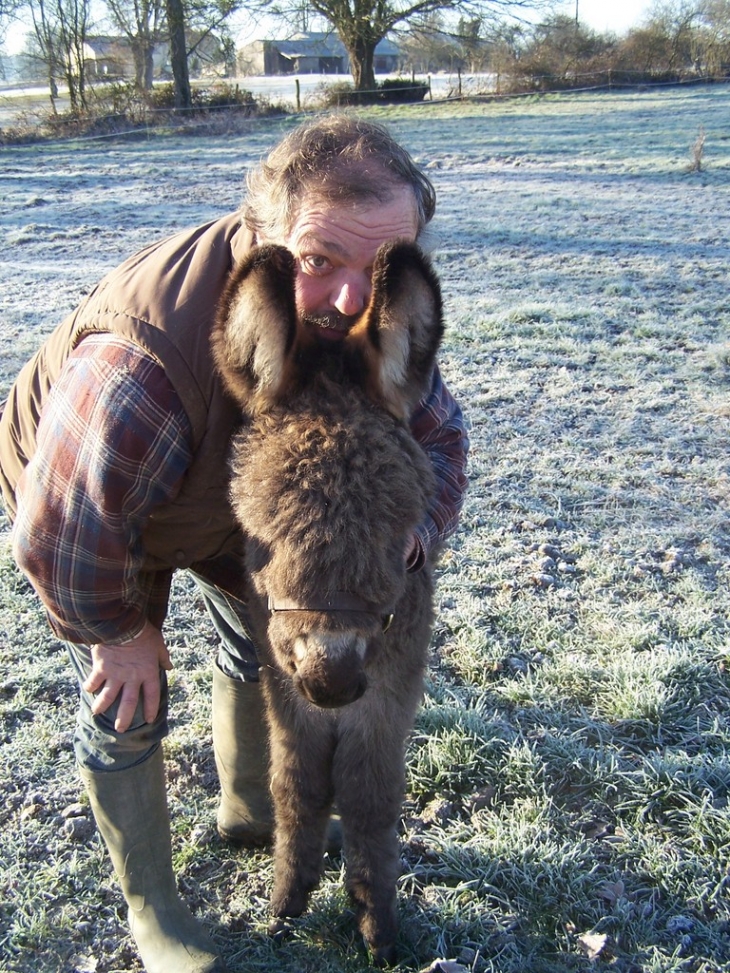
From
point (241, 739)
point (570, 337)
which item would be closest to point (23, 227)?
point (570, 337)

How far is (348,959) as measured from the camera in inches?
91.9

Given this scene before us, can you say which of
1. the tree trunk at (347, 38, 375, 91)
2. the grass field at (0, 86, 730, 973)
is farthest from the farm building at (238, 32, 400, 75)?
the grass field at (0, 86, 730, 973)

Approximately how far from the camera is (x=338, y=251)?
1.91 m

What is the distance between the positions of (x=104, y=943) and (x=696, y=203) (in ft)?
40.8

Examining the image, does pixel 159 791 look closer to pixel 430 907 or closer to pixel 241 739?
pixel 241 739

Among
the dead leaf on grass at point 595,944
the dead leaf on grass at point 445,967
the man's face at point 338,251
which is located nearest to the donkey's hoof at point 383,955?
the dead leaf on grass at point 445,967

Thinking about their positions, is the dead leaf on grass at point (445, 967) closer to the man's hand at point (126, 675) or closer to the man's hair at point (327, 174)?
the man's hand at point (126, 675)

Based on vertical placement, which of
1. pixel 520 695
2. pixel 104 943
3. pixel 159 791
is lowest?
pixel 104 943

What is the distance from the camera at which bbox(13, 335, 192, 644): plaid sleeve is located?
1.80 meters

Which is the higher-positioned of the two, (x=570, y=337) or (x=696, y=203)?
(x=696, y=203)

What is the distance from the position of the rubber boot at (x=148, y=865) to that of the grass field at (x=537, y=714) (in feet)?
0.49

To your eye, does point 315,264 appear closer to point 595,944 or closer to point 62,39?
point 595,944

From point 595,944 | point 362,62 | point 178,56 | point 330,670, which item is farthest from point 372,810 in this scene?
point 362,62

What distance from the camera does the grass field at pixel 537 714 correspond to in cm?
241
